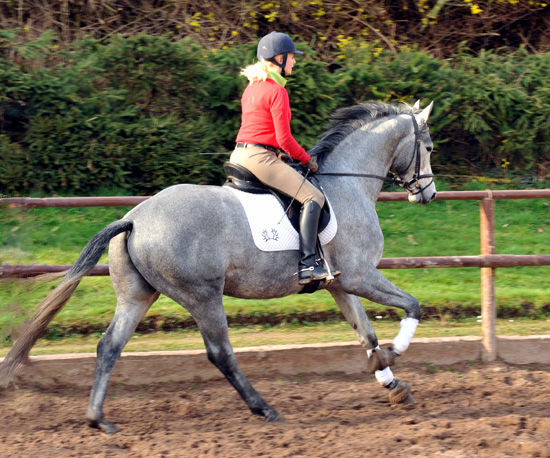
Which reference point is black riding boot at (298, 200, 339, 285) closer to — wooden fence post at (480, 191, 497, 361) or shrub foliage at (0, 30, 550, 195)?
wooden fence post at (480, 191, 497, 361)

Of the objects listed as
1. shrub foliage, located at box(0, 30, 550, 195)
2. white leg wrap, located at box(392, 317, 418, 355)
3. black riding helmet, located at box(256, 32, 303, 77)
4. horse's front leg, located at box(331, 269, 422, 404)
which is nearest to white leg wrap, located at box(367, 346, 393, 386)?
horse's front leg, located at box(331, 269, 422, 404)

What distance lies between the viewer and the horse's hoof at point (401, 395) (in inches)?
192

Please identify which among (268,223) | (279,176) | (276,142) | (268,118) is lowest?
(268,223)

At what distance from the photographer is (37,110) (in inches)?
345

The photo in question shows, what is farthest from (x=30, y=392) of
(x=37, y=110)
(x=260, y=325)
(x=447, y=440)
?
(x=37, y=110)

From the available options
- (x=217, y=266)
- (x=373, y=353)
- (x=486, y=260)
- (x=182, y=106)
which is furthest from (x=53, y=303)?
(x=182, y=106)

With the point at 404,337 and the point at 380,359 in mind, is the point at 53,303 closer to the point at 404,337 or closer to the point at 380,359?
the point at 380,359

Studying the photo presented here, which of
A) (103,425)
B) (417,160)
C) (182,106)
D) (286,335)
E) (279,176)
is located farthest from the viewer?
(182,106)

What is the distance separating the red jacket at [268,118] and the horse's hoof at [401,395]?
1772 millimetres

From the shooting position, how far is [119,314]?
15.2 ft

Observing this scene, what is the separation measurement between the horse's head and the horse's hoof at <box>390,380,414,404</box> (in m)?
1.47

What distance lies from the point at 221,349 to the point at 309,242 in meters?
0.95

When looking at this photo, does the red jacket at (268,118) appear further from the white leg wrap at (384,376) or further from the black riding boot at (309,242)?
the white leg wrap at (384,376)

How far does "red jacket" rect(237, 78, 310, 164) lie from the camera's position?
183 inches
